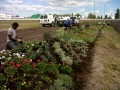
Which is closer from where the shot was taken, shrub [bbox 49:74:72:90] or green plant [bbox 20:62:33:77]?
green plant [bbox 20:62:33:77]

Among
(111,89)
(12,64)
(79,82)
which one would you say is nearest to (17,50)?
(12,64)

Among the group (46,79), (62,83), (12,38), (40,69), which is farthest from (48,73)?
(12,38)

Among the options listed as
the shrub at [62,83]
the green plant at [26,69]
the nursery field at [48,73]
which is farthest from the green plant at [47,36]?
the green plant at [26,69]

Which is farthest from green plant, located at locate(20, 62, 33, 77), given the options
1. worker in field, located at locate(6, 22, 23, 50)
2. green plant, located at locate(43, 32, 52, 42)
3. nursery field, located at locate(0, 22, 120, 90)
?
green plant, located at locate(43, 32, 52, 42)

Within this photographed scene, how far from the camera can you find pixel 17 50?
5.60 meters

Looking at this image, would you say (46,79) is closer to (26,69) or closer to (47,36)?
(26,69)

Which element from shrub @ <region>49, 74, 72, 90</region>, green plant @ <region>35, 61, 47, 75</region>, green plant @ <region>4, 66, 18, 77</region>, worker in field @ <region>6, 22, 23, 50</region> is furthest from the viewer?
worker in field @ <region>6, 22, 23, 50</region>

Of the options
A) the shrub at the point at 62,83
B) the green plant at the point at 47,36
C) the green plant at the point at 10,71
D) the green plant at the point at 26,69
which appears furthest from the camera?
the green plant at the point at 47,36

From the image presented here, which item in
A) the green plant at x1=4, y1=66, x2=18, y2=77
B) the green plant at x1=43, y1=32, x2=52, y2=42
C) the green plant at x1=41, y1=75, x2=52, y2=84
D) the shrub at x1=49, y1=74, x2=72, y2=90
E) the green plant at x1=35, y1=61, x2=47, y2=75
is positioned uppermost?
the green plant at x1=43, y1=32, x2=52, y2=42

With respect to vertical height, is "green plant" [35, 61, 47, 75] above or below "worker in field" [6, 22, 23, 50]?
below

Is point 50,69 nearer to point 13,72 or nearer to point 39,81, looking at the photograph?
point 39,81

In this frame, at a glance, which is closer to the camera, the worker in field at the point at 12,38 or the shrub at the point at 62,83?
the shrub at the point at 62,83

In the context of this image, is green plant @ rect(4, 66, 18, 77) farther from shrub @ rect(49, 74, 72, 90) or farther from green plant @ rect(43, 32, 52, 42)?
green plant @ rect(43, 32, 52, 42)

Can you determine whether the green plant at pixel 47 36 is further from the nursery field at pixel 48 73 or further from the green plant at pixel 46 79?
the green plant at pixel 46 79
